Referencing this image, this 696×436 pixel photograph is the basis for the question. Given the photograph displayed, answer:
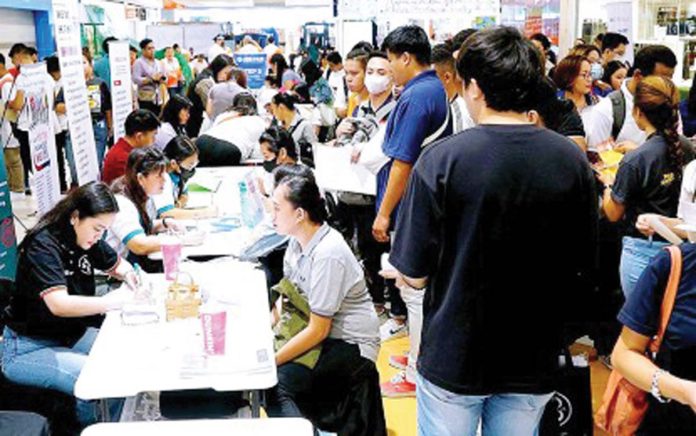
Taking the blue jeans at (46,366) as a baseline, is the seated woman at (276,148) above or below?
above

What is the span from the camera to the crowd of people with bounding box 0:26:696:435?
166 cm

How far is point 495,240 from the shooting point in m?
1.66

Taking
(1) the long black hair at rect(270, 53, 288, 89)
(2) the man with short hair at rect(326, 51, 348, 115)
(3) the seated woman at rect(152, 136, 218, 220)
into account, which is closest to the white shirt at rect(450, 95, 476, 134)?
(3) the seated woman at rect(152, 136, 218, 220)

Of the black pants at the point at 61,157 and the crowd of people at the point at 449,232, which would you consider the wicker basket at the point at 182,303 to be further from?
the black pants at the point at 61,157

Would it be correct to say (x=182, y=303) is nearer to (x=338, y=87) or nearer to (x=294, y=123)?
(x=294, y=123)

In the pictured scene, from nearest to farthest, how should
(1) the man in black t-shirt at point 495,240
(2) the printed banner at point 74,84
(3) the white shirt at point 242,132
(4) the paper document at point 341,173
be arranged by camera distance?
(1) the man in black t-shirt at point 495,240 → (4) the paper document at point 341,173 → (2) the printed banner at point 74,84 → (3) the white shirt at point 242,132

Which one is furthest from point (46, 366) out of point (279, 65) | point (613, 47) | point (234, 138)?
point (279, 65)

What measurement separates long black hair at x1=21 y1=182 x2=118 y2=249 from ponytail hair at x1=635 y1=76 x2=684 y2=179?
6.86 ft

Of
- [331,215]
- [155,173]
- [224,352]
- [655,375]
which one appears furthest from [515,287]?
[331,215]

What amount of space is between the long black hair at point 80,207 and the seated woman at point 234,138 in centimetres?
285

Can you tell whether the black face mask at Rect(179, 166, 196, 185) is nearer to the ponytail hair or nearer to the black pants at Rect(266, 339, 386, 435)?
the black pants at Rect(266, 339, 386, 435)

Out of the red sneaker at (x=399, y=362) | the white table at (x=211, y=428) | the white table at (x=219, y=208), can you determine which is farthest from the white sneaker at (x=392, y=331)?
the white table at (x=211, y=428)

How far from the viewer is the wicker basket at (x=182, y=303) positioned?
2.80 m

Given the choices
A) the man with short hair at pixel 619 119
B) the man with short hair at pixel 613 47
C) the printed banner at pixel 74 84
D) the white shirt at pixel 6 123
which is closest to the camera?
the man with short hair at pixel 619 119
